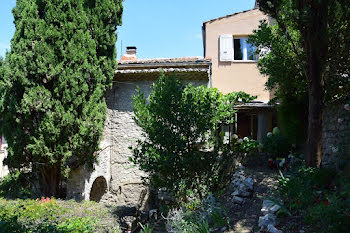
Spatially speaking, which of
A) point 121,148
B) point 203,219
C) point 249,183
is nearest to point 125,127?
point 121,148

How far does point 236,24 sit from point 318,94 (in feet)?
26.7

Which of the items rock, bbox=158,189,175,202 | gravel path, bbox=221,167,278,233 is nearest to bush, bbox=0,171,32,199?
rock, bbox=158,189,175,202

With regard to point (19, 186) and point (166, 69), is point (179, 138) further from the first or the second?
point (19, 186)

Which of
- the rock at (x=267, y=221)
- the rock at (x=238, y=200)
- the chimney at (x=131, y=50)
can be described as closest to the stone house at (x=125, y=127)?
the chimney at (x=131, y=50)

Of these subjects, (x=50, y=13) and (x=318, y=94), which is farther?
(x=50, y=13)

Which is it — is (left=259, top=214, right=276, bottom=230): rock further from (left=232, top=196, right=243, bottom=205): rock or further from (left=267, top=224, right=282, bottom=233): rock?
(left=232, top=196, right=243, bottom=205): rock

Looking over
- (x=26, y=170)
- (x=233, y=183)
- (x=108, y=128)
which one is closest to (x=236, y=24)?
(x=108, y=128)

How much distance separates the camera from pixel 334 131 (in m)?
6.61

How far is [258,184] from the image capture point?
665 centimetres

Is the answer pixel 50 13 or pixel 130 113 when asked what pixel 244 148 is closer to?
pixel 130 113

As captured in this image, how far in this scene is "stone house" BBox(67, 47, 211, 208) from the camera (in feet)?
33.5

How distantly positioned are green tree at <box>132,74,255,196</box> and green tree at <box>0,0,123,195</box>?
8.16ft

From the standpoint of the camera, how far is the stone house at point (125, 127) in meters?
10.2

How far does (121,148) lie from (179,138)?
4.80m
